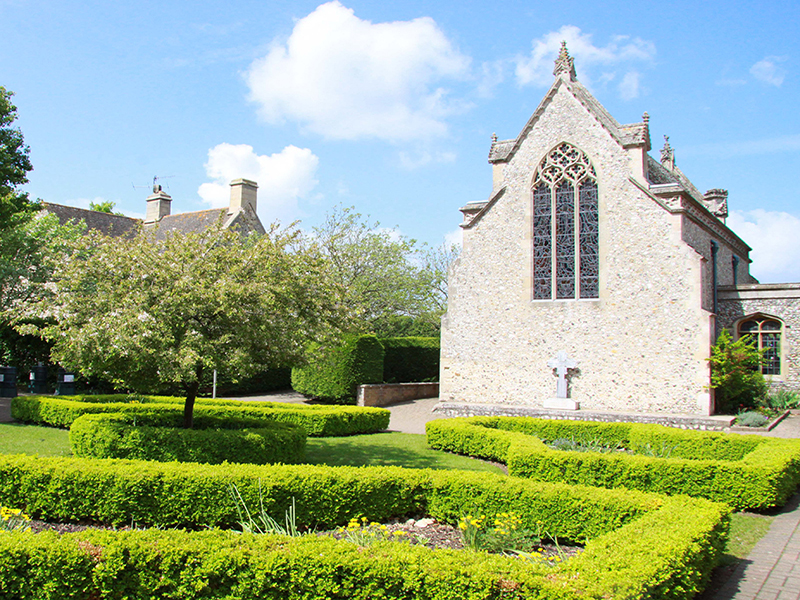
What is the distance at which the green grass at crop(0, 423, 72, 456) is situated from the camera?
11625 millimetres

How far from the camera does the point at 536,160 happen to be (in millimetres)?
21312

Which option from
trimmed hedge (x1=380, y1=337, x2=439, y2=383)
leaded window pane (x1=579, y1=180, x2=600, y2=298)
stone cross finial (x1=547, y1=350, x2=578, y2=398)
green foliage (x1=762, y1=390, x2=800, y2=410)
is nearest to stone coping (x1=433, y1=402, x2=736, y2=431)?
stone cross finial (x1=547, y1=350, x2=578, y2=398)

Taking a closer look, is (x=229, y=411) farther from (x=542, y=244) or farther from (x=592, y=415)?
(x=542, y=244)

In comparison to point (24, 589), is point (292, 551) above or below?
A: above

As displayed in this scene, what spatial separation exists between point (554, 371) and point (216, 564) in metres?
16.7

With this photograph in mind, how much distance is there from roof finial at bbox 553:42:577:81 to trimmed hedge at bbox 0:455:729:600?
1778 cm

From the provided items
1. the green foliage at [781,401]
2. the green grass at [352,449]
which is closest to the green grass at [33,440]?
the green grass at [352,449]

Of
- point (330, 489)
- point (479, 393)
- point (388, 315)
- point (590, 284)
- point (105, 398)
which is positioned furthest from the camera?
point (388, 315)

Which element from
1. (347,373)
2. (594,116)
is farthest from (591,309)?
(347,373)

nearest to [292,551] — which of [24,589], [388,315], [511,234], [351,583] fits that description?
[351,583]

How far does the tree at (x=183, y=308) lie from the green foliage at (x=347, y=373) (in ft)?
40.6

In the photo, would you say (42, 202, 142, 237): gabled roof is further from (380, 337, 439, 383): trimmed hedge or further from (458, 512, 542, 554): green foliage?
(458, 512, 542, 554): green foliage

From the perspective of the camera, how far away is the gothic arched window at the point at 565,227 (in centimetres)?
2002

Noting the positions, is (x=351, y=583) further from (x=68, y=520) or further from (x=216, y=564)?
(x=68, y=520)
